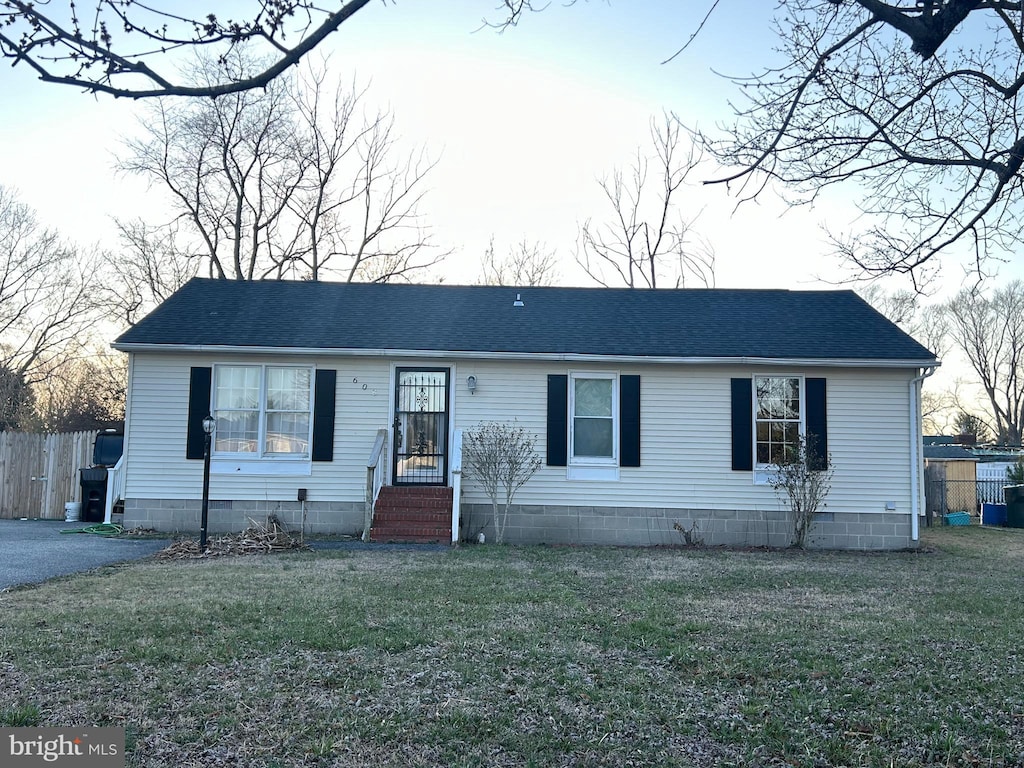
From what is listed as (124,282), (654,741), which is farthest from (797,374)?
(124,282)

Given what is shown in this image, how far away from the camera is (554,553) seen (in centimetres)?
1130

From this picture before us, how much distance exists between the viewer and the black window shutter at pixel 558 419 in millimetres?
12875

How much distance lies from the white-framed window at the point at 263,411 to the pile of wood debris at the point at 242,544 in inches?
55.3

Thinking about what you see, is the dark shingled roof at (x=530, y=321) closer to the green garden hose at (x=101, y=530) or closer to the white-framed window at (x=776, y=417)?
the white-framed window at (x=776, y=417)

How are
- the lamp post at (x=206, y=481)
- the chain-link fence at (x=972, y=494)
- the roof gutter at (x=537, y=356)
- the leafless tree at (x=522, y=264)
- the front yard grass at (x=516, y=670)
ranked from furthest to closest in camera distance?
1. the leafless tree at (x=522, y=264)
2. the chain-link fence at (x=972, y=494)
3. the roof gutter at (x=537, y=356)
4. the lamp post at (x=206, y=481)
5. the front yard grass at (x=516, y=670)

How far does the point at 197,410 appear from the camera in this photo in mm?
12812

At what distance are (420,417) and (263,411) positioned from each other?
2.57 meters

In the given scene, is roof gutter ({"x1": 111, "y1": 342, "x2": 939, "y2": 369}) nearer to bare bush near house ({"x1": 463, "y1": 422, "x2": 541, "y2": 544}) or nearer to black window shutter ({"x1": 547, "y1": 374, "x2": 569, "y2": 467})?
black window shutter ({"x1": 547, "y1": 374, "x2": 569, "y2": 467})

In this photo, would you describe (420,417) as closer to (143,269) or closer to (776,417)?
(776,417)

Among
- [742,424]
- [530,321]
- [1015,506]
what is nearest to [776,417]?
[742,424]

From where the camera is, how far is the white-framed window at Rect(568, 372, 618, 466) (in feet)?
42.7

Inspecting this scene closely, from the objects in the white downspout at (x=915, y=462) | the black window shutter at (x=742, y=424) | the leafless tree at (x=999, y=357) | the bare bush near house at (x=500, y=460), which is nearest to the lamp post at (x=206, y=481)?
the bare bush near house at (x=500, y=460)

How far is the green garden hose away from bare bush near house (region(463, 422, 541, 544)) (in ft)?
19.3

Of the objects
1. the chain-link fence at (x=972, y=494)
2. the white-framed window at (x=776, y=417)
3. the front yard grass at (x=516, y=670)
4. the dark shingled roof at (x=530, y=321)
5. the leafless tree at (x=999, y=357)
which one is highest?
the leafless tree at (x=999, y=357)
